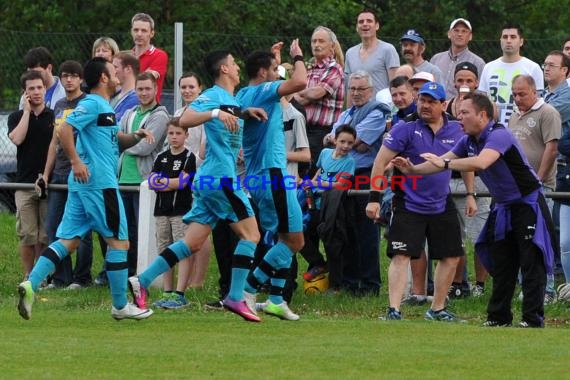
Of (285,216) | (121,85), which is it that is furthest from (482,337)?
(121,85)

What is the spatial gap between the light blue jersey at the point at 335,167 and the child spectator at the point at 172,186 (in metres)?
1.41

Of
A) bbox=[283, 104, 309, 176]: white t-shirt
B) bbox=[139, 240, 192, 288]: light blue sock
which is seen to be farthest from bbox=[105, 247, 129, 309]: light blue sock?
bbox=[283, 104, 309, 176]: white t-shirt

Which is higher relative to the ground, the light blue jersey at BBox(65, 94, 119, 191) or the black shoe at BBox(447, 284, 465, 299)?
the light blue jersey at BBox(65, 94, 119, 191)

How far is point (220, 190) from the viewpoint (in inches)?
482

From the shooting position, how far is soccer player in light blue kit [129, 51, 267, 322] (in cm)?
1223

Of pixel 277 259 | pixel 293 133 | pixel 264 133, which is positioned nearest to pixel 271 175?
pixel 264 133

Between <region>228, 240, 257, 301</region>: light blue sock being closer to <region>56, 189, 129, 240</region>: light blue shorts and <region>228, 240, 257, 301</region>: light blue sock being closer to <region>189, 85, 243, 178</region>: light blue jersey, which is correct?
<region>189, 85, 243, 178</region>: light blue jersey

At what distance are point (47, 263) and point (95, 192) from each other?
0.76m

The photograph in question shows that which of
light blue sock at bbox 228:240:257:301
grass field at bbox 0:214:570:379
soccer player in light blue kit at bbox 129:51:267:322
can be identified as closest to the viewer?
grass field at bbox 0:214:570:379

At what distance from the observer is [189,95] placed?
15609 mm

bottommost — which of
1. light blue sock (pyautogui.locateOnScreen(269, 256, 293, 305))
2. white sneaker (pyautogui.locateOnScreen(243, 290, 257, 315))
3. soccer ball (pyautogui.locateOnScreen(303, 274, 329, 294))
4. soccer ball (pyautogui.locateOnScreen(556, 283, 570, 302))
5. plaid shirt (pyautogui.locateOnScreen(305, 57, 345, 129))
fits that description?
soccer ball (pyautogui.locateOnScreen(303, 274, 329, 294))

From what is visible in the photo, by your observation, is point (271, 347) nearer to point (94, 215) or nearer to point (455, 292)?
point (94, 215)

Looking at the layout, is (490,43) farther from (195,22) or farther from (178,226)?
(195,22)

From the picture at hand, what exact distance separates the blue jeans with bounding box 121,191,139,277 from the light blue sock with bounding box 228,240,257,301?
12.2ft
